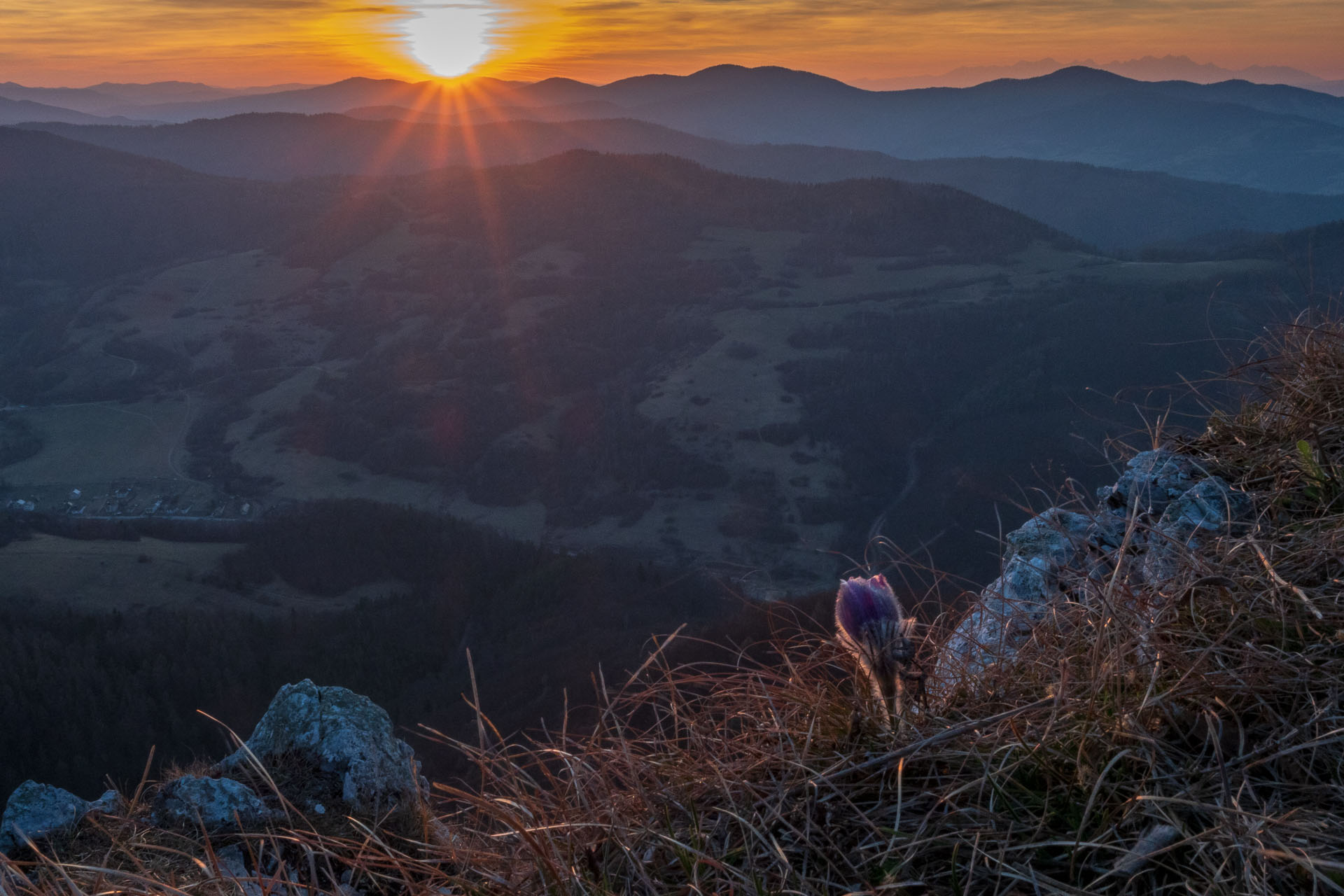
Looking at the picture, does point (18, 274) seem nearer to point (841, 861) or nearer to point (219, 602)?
point (219, 602)

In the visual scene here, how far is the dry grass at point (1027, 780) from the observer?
6.00 ft

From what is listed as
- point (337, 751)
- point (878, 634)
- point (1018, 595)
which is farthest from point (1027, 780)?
point (337, 751)

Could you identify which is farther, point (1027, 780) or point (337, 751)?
point (337, 751)

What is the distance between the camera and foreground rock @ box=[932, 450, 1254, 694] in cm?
286

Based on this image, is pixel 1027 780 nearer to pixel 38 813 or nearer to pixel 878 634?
pixel 878 634

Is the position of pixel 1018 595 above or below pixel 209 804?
above

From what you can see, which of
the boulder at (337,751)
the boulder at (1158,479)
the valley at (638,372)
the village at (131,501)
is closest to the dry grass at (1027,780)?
the boulder at (1158,479)

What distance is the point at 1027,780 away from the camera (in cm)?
212

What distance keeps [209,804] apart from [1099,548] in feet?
13.7

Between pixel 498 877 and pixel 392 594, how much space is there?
44.7 meters

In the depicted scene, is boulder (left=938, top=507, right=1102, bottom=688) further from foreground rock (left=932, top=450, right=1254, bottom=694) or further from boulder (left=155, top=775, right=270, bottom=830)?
boulder (left=155, top=775, right=270, bottom=830)

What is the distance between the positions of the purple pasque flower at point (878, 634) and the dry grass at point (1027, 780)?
117 mm

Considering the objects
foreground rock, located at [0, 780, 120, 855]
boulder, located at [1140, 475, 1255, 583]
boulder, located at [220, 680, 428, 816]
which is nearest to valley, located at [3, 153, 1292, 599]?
boulder, located at [220, 680, 428, 816]

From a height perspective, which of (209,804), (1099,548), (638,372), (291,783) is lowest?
(638,372)
